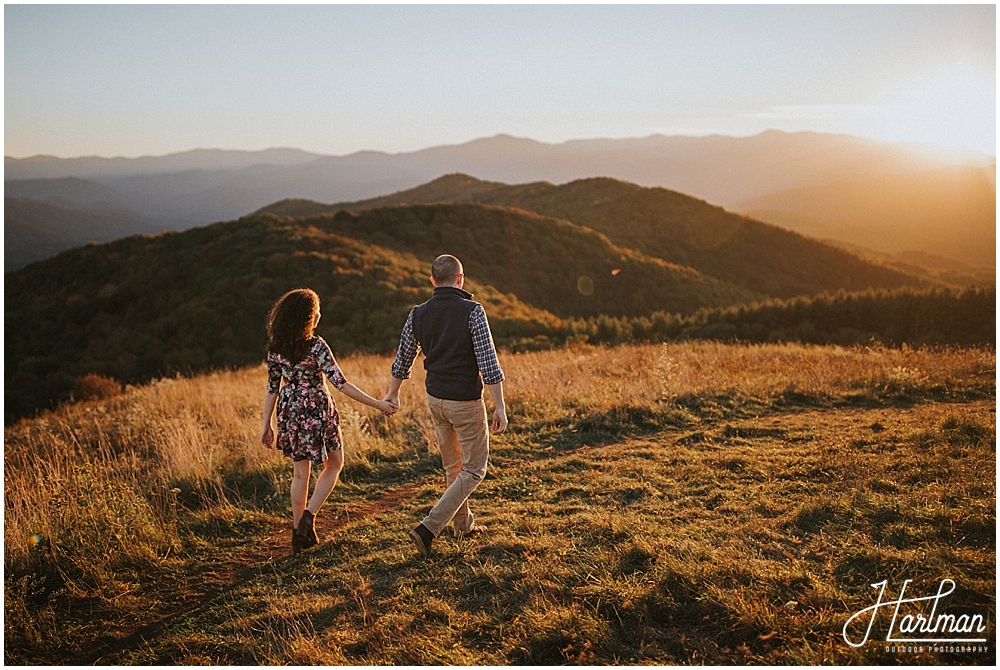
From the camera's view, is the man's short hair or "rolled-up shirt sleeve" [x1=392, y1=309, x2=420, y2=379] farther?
"rolled-up shirt sleeve" [x1=392, y1=309, x2=420, y2=379]

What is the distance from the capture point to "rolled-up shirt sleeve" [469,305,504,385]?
4.00m

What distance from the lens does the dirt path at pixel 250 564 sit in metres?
3.61

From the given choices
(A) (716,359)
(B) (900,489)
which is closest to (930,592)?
(B) (900,489)

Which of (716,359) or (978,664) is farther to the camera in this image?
(716,359)

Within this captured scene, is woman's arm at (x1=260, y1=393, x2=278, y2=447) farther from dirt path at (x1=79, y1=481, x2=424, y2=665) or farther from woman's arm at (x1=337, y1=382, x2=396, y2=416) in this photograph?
dirt path at (x1=79, y1=481, x2=424, y2=665)

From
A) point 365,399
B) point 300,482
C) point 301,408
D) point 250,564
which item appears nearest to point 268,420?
point 301,408

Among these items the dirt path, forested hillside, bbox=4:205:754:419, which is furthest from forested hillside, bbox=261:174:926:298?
the dirt path

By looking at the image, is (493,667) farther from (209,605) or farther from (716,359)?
(716,359)

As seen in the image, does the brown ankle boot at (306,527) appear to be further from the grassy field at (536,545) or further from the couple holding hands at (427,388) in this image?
the grassy field at (536,545)

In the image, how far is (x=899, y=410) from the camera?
26.0 feet

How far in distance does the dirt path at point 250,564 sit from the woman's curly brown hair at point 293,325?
1.70m

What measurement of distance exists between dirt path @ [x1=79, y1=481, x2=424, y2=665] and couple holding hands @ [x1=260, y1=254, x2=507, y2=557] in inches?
12.6

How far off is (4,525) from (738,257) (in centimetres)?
5753

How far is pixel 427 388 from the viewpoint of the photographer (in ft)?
13.9
